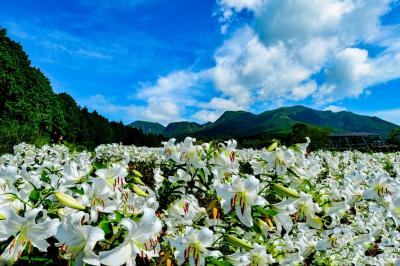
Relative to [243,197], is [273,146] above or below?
above

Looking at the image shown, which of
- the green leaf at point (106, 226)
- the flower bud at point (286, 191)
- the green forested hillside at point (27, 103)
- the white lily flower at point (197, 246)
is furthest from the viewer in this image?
the green forested hillside at point (27, 103)

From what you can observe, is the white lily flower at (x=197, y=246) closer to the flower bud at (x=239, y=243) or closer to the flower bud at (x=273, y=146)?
the flower bud at (x=239, y=243)

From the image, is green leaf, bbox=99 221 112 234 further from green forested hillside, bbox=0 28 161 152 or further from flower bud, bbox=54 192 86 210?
green forested hillside, bbox=0 28 161 152

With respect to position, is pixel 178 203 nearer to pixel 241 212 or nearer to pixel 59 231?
pixel 241 212

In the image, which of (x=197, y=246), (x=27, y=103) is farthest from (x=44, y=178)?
(x=27, y=103)

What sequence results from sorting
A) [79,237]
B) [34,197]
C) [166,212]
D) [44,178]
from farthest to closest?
[166,212], [44,178], [34,197], [79,237]

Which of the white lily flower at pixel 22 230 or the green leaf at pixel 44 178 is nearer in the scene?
the white lily flower at pixel 22 230

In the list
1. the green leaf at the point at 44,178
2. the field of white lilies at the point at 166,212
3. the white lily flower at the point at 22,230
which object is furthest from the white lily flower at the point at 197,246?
the green leaf at the point at 44,178

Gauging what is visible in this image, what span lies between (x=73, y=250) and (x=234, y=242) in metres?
0.75

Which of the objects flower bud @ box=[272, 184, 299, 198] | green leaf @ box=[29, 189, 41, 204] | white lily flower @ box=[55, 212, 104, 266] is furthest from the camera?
flower bud @ box=[272, 184, 299, 198]

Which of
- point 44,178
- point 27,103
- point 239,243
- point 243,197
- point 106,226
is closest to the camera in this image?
point 106,226

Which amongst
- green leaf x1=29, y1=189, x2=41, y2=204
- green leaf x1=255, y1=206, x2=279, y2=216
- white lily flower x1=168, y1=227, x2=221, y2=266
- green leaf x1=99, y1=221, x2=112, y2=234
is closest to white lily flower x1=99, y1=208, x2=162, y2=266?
green leaf x1=99, y1=221, x2=112, y2=234

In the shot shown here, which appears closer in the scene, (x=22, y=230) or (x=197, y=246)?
(x=22, y=230)

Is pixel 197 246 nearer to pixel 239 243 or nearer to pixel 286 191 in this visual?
pixel 239 243
